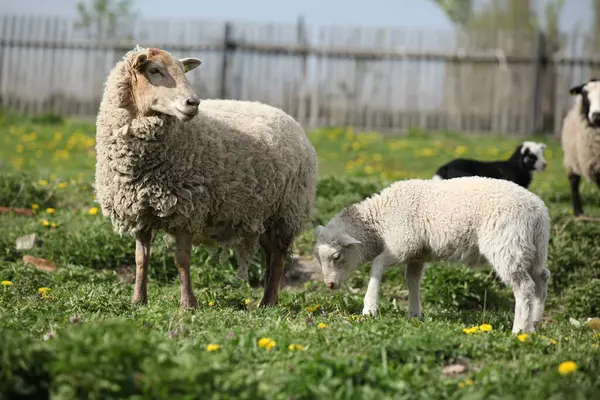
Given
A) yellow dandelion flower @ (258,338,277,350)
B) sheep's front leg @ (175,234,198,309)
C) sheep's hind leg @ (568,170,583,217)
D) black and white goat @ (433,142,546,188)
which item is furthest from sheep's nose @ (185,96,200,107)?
sheep's hind leg @ (568,170,583,217)

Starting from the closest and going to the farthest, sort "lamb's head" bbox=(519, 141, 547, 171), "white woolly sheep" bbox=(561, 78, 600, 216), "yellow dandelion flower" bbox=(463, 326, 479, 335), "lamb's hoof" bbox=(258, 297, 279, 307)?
"yellow dandelion flower" bbox=(463, 326, 479, 335) < "lamb's hoof" bbox=(258, 297, 279, 307) < "lamb's head" bbox=(519, 141, 547, 171) < "white woolly sheep" bbox=(561, 78, 600, 216)

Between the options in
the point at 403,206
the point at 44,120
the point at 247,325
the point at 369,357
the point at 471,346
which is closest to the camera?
the point at 369,357

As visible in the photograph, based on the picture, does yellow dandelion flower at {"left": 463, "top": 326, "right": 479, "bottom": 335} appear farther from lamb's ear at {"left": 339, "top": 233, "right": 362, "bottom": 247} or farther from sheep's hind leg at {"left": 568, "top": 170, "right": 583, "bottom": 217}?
sheep's hind leg at {"left": 568, "top": 170, "right": 583, "bottom": 217}

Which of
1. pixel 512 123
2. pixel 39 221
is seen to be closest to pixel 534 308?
pixel 39 221

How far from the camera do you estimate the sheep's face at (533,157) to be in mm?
9164

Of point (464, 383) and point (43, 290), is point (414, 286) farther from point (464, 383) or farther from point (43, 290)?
point (43, 290)

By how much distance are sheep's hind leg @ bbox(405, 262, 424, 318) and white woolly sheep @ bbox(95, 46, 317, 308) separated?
4.04ft

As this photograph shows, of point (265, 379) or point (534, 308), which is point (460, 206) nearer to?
point (534, 308)

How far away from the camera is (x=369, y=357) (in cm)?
446

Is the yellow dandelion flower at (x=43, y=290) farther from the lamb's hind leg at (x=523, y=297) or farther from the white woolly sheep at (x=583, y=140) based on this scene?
the white woolly sheep at (x=583, y=140)

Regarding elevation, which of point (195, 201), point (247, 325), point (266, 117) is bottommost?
point (247, 325)

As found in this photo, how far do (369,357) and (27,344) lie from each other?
181 cm

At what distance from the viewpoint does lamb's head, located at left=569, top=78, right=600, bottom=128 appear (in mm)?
10203

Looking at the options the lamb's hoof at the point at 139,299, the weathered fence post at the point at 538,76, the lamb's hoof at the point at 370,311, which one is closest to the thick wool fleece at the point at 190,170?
A: the lamb's hoof at the point at 139,299
